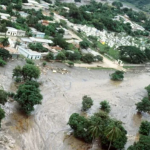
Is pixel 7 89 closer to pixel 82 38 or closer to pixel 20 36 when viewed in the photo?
pixel 20 36

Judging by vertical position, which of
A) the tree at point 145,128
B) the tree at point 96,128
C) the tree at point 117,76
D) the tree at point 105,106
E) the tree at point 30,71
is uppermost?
the tree at point 96,128

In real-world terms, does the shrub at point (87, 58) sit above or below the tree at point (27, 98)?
below

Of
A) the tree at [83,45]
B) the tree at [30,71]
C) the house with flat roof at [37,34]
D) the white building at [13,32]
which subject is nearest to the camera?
the tree at [30,71]

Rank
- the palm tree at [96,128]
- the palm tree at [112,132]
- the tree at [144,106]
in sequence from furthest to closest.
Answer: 1. the tree at [144,106]
2. the palm tree at [96,128]
3. the palm tree at [112,132]

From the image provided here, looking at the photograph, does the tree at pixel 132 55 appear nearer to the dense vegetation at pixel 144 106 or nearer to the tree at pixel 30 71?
the dense vegetation at pixel 144 106

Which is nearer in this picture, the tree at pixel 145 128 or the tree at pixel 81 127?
the tree at pixel 81 127

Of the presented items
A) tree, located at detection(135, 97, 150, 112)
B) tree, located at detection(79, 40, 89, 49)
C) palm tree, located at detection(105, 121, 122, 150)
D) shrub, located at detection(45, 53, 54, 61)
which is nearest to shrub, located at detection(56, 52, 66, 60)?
shrub, located at detection(45, 53, 54, 61)

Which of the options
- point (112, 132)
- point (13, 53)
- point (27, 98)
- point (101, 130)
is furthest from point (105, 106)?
point (13, 53)

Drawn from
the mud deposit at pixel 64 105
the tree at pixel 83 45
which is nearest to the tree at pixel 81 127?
the mud deposit at pixel 64 105

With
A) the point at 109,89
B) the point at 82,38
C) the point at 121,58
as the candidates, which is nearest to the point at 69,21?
the point at 82,38
